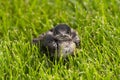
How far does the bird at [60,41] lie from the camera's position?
4.82m

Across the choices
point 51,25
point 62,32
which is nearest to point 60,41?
point 62,32

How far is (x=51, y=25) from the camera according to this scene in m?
5.91

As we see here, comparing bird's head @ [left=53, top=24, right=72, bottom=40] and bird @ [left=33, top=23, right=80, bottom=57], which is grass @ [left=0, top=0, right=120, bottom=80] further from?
bird's head @ [left=53, top=24, right=72, bottom=40]

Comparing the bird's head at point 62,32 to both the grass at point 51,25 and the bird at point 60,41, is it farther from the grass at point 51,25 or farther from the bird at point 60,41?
the grass at point 51,25

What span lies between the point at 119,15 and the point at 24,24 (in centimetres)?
126

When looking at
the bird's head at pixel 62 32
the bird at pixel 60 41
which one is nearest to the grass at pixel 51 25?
the bird at pixel 60 41

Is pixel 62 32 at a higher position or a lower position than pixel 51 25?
higher

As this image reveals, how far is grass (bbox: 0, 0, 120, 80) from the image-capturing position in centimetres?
471

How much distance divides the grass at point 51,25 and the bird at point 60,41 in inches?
4.1

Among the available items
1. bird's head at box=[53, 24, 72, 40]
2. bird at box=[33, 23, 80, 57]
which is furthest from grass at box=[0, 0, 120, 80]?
bird's head at box=[53, 24, 72, 40]

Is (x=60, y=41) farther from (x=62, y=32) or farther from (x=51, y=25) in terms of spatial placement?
(x=51, y=25)

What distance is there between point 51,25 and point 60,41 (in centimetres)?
110

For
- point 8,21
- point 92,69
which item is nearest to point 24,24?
point 8,21

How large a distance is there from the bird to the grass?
0.34 feet
